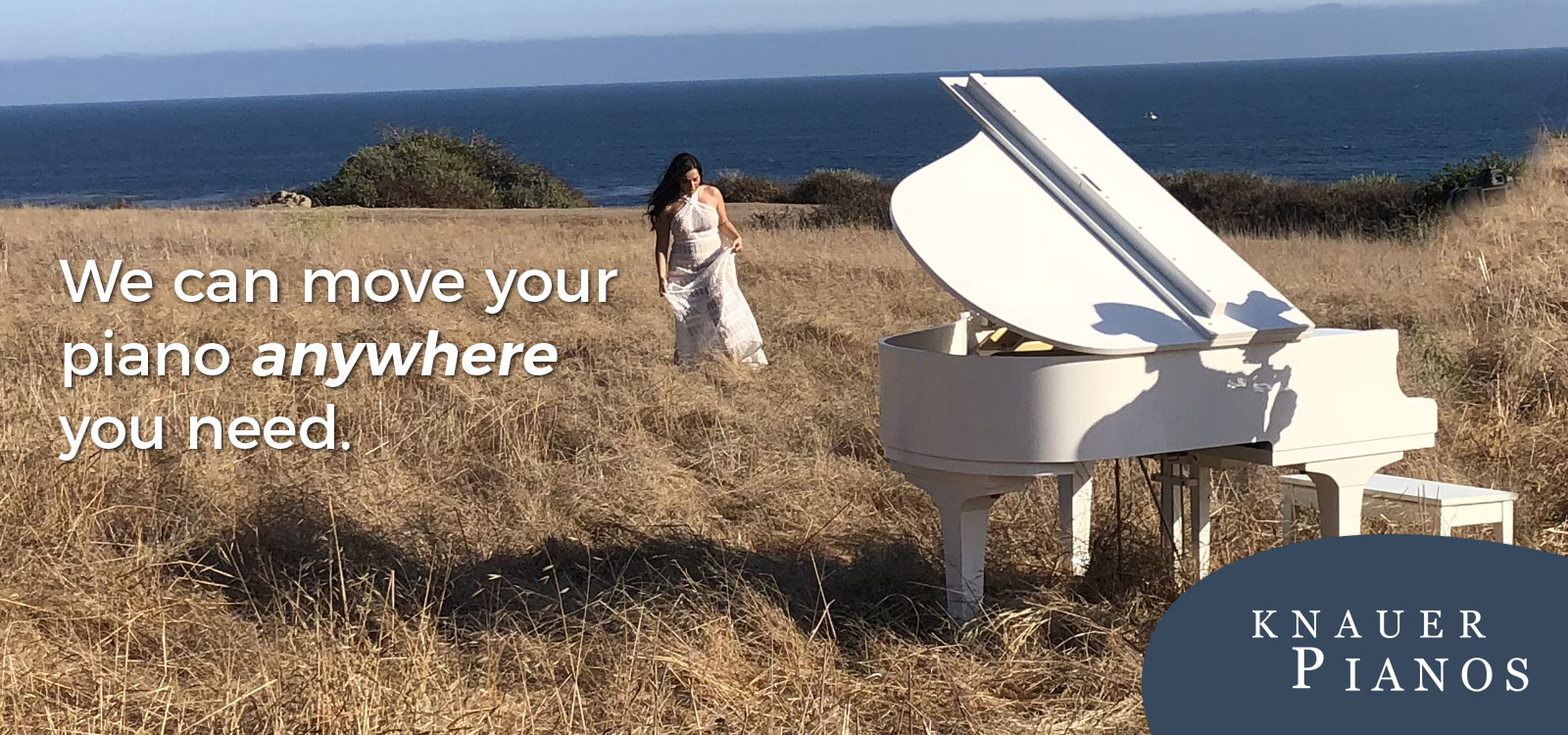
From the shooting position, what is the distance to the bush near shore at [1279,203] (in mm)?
20938

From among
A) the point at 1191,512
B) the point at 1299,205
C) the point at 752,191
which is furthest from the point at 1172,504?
the point at 752,191

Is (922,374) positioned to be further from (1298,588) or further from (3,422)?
(3,422)

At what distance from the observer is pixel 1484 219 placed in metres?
13.9

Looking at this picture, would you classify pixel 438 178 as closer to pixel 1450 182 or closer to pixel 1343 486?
pixel 1450 182

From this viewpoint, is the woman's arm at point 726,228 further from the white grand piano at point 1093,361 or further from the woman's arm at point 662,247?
the white grand piano at point 1093,361

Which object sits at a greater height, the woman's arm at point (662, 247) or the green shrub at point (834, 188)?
the green shrub at point (834, 188)

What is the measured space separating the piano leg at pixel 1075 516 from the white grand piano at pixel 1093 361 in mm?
13

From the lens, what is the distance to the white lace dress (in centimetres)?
955

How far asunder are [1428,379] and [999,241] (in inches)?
171

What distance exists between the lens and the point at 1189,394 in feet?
14.4

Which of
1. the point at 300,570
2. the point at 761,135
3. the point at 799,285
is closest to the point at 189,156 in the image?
the point at 761,135

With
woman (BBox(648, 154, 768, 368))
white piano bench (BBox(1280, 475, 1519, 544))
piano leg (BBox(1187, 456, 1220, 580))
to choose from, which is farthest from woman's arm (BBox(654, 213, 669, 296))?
piano leg (BBox(1187, 456, 1220, 580))

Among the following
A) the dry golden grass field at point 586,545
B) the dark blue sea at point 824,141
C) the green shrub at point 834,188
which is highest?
the dark blue sea at point 824,141

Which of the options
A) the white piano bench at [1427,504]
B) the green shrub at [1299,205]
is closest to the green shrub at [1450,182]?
the green shrub at [1299,205]
